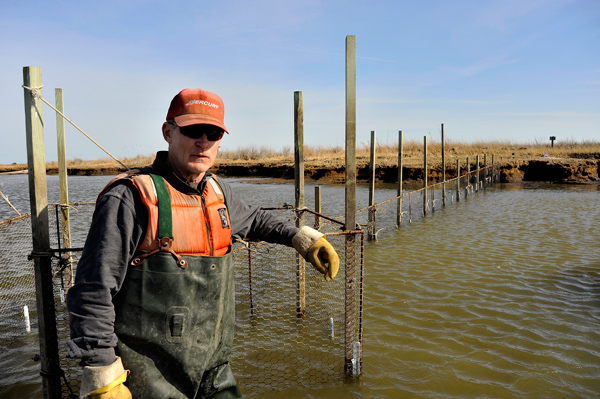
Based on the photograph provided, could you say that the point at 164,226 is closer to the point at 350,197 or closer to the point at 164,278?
the point at 164,278

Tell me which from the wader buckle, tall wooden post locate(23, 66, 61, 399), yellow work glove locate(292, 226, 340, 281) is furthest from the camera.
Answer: tall wooden post locate(23, 66, 61, 399)

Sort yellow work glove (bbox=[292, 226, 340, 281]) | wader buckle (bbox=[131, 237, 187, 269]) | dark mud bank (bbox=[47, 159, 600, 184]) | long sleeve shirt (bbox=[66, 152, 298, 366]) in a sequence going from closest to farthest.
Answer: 1. long sleeve shirt (bbox=[66, 152, 298, 366])
2. wader buckle (bbox=[131, 237, 187, 269])
3. yellow work glove (bbox=[292, 226, 340, 281])
4. dark mud bank (bbox=[47, 159, 600, 184])

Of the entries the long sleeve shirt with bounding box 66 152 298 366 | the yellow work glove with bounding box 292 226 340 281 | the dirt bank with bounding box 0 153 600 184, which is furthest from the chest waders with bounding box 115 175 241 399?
the dirt bank with bounding box 0 153 600 184

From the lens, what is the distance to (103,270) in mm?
1893

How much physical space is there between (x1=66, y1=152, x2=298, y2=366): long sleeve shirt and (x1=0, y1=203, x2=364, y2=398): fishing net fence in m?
1.18

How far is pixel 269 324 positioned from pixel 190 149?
12.7ft

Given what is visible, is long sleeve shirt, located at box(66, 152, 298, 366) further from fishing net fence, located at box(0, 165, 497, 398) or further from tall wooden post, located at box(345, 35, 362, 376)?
tall wooden post, located at box(345, 35, 362, 376)

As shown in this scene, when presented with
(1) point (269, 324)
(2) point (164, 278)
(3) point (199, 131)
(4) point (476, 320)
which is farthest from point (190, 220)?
(4) point (476, 320)

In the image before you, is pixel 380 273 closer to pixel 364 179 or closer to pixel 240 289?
pixel 240 289

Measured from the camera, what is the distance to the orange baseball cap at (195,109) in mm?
2203

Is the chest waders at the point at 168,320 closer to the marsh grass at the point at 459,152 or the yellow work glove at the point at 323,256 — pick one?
the yellow work glove at the point at 323,256

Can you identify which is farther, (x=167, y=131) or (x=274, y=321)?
(x=274, y=321)

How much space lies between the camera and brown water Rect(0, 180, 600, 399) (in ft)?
14.1

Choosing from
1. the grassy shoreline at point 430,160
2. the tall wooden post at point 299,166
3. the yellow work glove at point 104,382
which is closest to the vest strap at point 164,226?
the yellow work glove at point 104,382
